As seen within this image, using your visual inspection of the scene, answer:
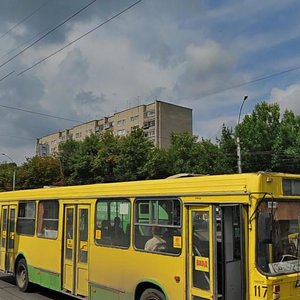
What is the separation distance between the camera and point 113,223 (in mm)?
8727

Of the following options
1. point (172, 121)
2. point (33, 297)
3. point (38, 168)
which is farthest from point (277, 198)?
point (172, 121)

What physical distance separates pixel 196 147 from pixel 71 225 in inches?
1232

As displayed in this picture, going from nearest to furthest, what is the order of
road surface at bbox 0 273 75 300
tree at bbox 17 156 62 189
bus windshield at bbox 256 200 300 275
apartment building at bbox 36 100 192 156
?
1. bus windshield at bbox 256 200 300 275
2. road surface at bbox 0 273 75 300
3. tree at bbox 17 156 62 189
4. apartment building at bbox 36 100 192 156

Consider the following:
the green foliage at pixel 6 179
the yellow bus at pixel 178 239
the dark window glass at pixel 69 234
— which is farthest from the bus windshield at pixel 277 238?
the green foliage at pixel 6 179

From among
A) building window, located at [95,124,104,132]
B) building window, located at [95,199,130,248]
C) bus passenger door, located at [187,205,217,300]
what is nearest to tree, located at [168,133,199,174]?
building window, located at [95,199,130,248]

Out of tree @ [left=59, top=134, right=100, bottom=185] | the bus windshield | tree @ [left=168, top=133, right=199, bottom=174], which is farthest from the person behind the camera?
tree @ [left=59, top=134, right=100, bottom=185]

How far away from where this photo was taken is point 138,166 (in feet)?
138

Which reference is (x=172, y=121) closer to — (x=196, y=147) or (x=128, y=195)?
(x=196, y=147)

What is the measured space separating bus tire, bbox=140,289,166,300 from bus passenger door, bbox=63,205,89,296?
189cm

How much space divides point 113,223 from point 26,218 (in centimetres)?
439

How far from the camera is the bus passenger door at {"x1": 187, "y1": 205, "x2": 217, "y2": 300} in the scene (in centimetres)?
660

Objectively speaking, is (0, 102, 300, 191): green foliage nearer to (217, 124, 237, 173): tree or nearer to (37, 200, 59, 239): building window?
(217, 124, 237, 173): tree

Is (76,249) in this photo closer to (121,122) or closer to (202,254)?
(202,254)

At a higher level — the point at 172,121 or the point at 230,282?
the point at 172,121
